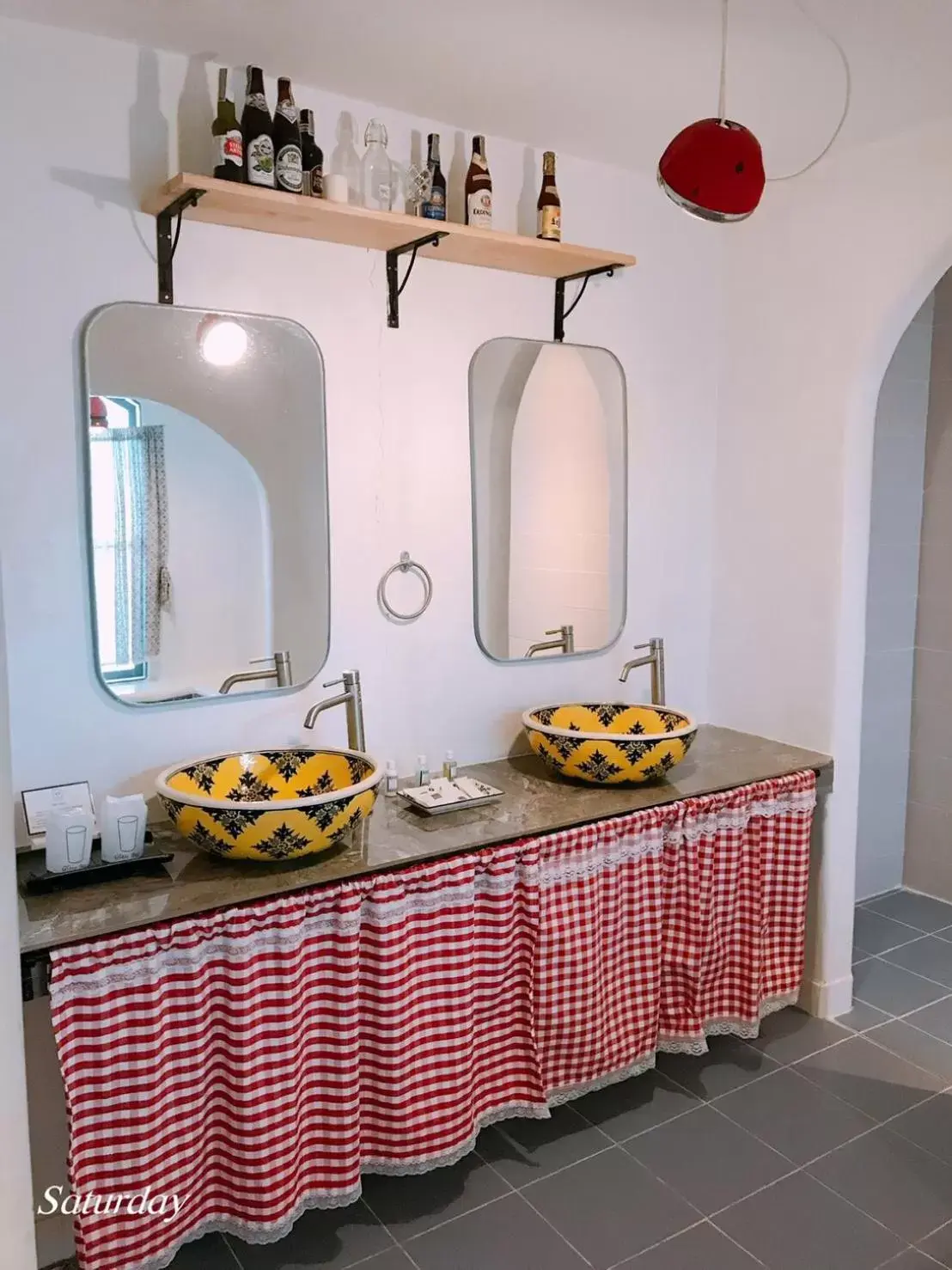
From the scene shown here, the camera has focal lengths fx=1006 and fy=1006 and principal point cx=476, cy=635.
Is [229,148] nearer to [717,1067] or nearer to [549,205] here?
[549,205]

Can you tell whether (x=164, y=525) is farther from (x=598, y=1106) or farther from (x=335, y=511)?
(x=598, y=1106)

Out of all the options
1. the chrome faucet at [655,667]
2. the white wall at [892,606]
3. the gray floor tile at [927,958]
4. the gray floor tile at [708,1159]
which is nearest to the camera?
the gray floor tile at [708,1159]

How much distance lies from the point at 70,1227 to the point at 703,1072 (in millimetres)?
1489

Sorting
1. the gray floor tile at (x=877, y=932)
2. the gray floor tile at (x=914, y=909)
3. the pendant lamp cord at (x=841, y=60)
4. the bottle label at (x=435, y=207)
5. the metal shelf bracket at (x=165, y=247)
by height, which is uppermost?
the pendant lamp cord at (x=841, y=60)

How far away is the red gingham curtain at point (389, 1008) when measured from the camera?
5.67ft

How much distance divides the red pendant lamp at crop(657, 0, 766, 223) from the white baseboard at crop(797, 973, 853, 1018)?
2.06 meters

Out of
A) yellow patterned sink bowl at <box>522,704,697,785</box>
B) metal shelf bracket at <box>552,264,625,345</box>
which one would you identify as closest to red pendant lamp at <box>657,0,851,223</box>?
metal shelf bracket at <box>552,264,625,345</box>

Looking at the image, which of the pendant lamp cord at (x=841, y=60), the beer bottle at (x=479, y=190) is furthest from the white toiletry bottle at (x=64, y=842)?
the pendant lamp cord at (x=841, y=60)

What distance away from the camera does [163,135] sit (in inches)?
81.3

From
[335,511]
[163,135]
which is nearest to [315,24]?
[163,135]

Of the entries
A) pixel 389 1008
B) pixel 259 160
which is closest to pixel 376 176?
pixel 259 160

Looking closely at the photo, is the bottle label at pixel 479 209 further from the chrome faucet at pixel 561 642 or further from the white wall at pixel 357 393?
the chrome faucet at pixel 561 642

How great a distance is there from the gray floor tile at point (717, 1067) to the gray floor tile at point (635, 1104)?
4 centimetres

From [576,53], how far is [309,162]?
602mm
